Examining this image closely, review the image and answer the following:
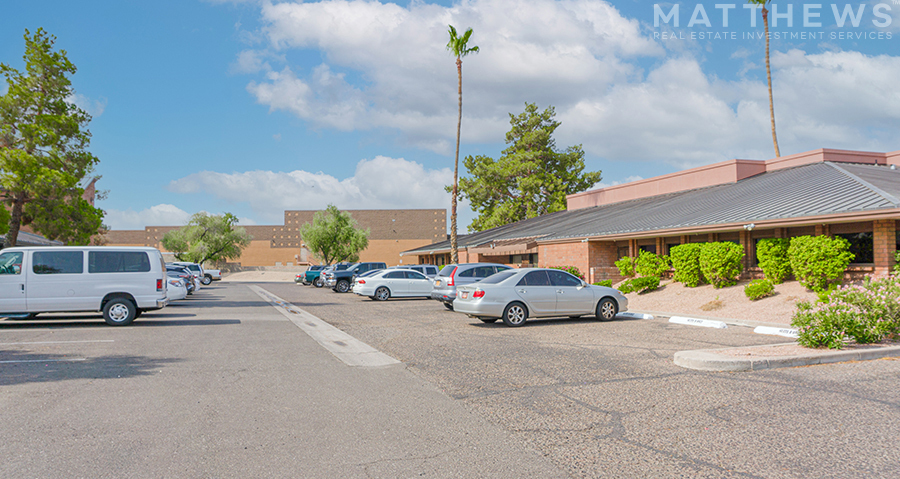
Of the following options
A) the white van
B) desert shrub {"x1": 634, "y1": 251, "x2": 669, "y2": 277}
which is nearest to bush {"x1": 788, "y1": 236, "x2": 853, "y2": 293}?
desert shrub {"x1": 634, "y1": 251, "x2": 669, "y2": 277}

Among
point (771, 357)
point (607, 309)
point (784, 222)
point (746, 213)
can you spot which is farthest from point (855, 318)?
point (746, 213)

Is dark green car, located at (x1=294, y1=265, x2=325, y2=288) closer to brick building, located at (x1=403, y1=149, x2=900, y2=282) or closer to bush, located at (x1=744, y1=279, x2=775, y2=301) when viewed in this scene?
brick building, located at (x1=403, y1=149, x2=900, y2=282)

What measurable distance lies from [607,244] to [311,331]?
14922 millimetres

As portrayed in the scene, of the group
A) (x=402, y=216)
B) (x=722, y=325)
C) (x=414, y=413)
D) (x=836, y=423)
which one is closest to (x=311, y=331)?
(x=414, y=413)

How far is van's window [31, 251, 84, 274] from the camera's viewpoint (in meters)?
14.5

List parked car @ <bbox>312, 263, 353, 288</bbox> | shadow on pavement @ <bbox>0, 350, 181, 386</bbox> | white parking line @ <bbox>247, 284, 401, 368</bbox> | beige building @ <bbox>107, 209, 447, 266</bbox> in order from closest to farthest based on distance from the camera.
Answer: shadow on pavement @ <bbox>0, 350, 181, 386</bbox> < white parking line @ <bbox>247, 284, 401, 368</bbox> < parked car @ <bbox>312, 263, 353, 288</bbox> < beige building @ <bbox>107, 209, 447, 266</bbox>

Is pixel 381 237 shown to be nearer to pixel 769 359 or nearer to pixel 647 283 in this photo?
pixel 647 283

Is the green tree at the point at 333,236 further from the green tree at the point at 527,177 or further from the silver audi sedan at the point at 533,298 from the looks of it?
the silver audi sedan at the point at 533,298

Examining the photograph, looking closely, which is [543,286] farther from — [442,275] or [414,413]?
[414,413]

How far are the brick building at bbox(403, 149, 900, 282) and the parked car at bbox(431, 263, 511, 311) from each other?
5493mm

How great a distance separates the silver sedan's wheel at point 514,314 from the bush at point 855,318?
608 centimetres

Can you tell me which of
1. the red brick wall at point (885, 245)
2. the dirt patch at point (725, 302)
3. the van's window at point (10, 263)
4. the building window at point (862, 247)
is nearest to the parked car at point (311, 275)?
the dirt patch at point (725, 302)

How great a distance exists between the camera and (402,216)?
102 m

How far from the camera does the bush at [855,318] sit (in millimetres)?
9812
